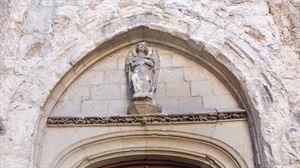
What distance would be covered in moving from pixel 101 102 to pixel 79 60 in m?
0.43

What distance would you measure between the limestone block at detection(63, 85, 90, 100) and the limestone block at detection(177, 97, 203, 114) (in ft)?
2.73

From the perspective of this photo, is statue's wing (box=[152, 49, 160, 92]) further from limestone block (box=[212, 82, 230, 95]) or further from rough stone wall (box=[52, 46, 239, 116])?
limestone block (box=[212, 82, 230, 95])

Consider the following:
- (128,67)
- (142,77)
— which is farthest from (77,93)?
(142,77)

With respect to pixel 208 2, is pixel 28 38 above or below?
below

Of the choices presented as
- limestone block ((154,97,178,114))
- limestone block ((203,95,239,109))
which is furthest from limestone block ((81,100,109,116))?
limestone block ((203,95,239,109))

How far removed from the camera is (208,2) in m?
4.69

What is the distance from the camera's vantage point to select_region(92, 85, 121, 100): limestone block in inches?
176

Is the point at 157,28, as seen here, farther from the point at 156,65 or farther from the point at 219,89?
the point at 219,89

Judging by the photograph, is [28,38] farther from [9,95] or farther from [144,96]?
[144,96]

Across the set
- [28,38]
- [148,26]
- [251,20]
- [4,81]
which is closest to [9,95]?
[4,81]

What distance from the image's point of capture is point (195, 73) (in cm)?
457

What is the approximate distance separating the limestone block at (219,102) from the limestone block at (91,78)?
973 mm

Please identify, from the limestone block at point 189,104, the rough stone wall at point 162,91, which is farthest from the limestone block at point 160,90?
the limestone block at point 189,104

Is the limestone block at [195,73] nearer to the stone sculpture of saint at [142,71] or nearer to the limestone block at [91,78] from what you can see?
the stone sculpture of saint at [142,71]
